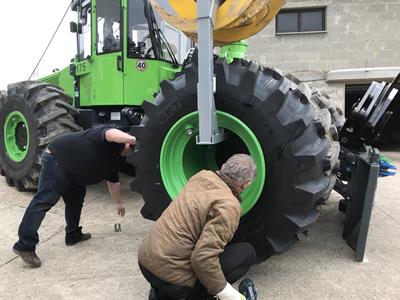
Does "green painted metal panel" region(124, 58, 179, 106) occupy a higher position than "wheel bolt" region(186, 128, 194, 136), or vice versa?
"green painted metal panel" region(124, 58, 179, 106)

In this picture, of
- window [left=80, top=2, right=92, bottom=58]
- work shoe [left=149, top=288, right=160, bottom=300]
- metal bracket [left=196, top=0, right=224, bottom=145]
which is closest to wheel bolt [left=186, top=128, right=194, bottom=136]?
metal bracket [left=196, top=0, right=224, bottom=145]

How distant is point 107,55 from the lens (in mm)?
5355

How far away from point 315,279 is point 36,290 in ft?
6.66

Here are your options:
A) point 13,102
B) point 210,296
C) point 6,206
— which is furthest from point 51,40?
point 210,296

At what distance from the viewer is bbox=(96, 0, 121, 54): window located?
526 cm

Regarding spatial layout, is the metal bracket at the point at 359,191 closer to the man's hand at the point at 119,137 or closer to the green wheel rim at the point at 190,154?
the green wheel rim at the point at 190,154

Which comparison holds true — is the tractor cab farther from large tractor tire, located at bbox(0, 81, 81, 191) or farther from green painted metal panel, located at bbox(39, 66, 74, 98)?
green painted metal panel, located at bbox(39, 66, 74, 98)

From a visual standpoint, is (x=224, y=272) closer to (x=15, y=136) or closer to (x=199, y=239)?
(x=199, y=239)

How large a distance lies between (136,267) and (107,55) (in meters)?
3.05

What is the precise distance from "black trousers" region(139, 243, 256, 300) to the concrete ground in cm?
42

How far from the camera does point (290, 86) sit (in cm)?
300

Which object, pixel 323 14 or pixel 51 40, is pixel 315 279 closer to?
pixel 51 40

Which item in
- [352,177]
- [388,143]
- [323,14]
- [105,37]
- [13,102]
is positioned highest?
[323,14]

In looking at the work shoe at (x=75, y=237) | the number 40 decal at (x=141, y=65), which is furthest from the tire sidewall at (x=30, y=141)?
the work shoe at (x=75, y=237)
